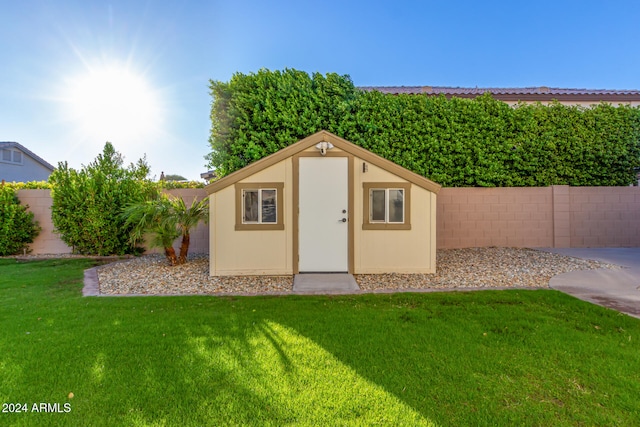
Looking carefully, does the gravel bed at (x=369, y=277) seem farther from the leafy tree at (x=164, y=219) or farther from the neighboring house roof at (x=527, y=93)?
the neighboring house roof at (x=527, y=93)

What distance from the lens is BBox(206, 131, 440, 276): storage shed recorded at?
6.12m

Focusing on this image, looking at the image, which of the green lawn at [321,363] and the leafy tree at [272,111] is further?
the leafy tree at [272,111]

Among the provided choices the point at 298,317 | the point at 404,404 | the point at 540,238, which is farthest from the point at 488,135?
the point at 404,404

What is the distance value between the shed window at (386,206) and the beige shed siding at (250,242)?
64.9 inches

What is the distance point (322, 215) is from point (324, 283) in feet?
4.71

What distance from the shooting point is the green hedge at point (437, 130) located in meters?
8.44

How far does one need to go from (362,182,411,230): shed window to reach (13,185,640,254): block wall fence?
3.40 meters

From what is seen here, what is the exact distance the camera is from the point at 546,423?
2016 millimetres

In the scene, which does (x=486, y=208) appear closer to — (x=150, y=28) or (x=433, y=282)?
(x=433, y=282)

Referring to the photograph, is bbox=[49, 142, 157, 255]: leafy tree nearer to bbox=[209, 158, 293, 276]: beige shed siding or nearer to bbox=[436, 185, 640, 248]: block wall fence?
bbox=[209, 158, 293, 276]: beige shed siding

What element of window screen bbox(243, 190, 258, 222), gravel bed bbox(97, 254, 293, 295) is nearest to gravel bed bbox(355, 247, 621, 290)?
gravel bed bbox(97, 254, 293, 295)

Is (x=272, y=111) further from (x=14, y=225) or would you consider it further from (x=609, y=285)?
(x=609, y=285)

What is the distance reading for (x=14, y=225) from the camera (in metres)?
8.47

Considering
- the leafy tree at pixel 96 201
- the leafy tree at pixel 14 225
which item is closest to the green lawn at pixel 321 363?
the leafy tree at pixel 96 201
